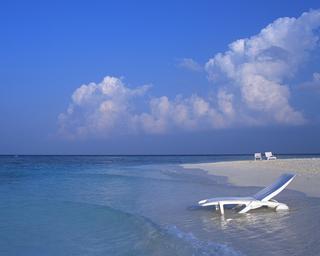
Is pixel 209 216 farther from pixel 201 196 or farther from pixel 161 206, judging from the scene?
pixel 201 196

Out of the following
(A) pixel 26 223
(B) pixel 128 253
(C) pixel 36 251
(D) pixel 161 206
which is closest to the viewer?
(B) pixel 128 253

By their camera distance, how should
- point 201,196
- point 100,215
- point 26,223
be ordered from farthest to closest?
point 201,196 < point 100,215 < point 26,223

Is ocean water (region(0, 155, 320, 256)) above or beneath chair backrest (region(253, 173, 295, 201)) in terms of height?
beneath

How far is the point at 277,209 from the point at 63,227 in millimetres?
6761

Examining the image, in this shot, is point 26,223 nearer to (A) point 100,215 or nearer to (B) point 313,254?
(A) point 100,215

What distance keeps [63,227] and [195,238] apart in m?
4.59

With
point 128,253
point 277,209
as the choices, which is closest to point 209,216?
point 277,209

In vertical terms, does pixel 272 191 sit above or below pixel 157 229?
above

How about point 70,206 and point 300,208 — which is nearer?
point 300,208

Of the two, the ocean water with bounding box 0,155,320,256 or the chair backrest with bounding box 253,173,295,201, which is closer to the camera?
the ocean water with bounding box 0,155,320,256

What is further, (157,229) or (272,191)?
(272,191)

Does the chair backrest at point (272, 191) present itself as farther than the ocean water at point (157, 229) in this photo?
Yes

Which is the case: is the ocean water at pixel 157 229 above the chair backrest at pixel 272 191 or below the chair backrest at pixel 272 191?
below

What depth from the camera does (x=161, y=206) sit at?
1545cm
